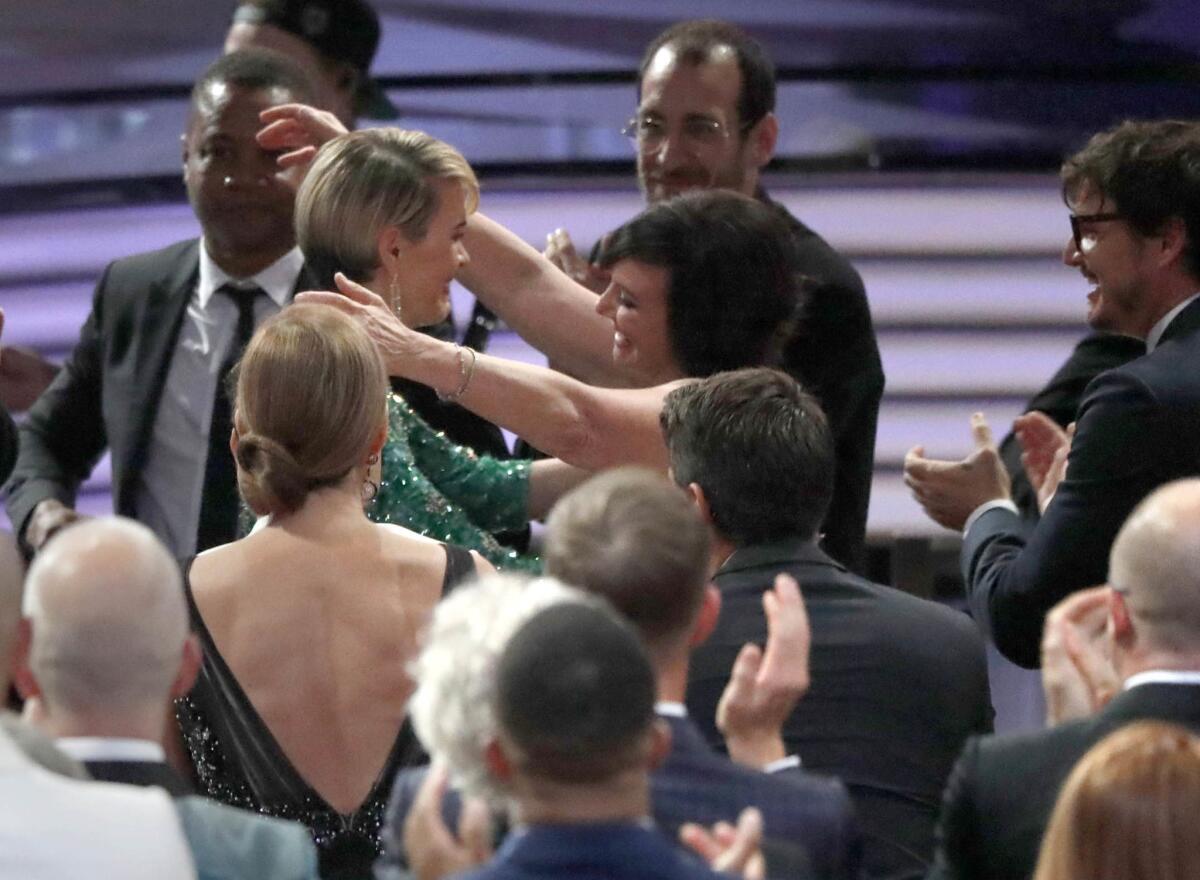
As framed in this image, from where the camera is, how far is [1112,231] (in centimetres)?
357

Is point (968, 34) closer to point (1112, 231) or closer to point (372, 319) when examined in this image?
point (1112, 231)

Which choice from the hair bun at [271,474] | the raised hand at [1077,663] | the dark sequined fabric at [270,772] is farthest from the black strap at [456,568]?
the raised hand at [1077,663]

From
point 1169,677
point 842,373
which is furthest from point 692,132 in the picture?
point 1169,677

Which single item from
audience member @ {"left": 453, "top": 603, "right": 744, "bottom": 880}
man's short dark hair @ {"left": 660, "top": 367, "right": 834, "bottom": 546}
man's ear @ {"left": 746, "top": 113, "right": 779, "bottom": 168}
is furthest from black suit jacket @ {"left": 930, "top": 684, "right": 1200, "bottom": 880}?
man's ear @ {"left": 746, "top": 113, "right": 779, "bottom": 168}

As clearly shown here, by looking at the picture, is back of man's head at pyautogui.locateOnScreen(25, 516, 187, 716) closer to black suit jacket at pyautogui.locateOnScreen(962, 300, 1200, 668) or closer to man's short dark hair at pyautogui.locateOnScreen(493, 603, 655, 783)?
man's short dark hair at pyautogui.locateOnScreen(493, 603, 655, 783)

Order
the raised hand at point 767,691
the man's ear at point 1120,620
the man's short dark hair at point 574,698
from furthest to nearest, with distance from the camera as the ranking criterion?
the man's ear at point 1120,620 → the raised hand at point 767,691 → the man's short dark hair at point 574,698

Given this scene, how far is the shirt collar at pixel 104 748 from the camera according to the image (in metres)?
2.17

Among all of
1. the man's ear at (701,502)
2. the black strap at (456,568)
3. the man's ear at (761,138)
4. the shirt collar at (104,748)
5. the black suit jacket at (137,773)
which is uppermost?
the man's ear at (761,138)

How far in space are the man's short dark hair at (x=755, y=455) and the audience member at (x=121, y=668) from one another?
88 cm

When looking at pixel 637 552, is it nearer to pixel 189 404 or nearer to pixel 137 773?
pixel 137 773

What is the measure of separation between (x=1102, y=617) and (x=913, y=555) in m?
2.06

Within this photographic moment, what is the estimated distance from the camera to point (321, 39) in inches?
198

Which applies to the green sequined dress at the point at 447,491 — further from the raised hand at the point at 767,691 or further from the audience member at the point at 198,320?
the raised hand at the point at 767,691

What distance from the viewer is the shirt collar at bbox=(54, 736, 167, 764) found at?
7.13 feet
